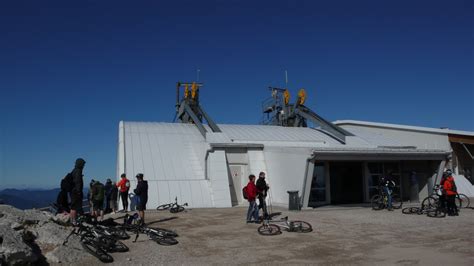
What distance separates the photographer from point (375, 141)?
25.6m

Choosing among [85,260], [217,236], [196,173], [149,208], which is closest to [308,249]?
[217,236]

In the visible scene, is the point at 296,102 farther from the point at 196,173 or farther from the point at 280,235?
the point at 280,235

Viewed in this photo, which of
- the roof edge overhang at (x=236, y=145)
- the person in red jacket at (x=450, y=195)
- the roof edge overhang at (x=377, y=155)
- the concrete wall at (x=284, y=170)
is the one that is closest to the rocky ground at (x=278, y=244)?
the person in red jacket at (x=450, y=195)

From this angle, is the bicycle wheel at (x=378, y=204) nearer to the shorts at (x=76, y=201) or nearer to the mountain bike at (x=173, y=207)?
the mountain bike at (x=173, y=207)

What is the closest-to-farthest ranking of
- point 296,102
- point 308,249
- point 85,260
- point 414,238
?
point 85,260 < point 308,249 < point 414,238 < point 296,102

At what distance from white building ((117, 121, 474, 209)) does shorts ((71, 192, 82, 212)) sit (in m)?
7.52

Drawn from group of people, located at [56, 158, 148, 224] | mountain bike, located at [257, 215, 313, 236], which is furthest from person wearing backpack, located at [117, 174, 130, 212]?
mountain bike, located at [257, 215, 313, 236]

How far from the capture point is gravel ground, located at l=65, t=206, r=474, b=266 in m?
7.60

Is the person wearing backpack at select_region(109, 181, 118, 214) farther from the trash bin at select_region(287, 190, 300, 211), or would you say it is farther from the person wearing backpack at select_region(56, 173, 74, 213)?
the trash bin at select_region(287, 190, 300, 211)

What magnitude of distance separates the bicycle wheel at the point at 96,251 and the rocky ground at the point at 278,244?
0.11 metres

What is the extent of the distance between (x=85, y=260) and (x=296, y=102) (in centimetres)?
2485

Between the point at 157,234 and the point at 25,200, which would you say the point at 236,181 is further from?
the point at 25,200

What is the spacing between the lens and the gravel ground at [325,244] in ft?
24.9

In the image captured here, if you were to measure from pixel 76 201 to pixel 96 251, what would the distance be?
2.63 meters
